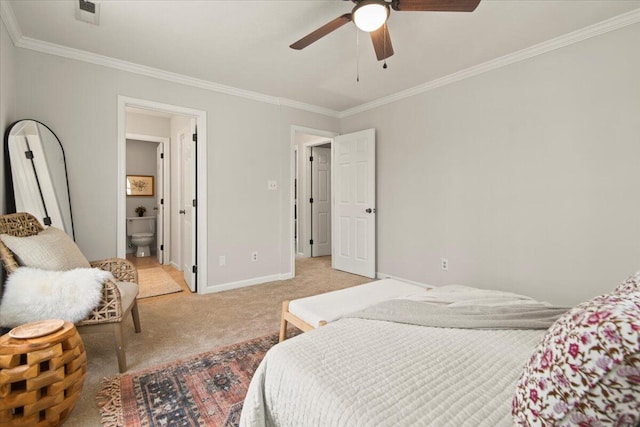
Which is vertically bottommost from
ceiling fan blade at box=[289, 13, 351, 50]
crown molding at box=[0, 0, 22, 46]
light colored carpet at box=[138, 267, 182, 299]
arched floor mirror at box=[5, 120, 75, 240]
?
light colored carpet at box=[138, 267, 182, 299]

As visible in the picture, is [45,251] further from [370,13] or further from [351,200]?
[351,200]

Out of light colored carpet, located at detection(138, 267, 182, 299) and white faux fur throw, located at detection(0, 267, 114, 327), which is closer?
white faux fur throw, located at detection(0, 267, 114, 327)

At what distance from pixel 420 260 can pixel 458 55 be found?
87.2 inches

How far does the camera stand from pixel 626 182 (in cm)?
225

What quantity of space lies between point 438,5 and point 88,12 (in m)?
2.40

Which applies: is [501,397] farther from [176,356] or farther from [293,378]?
[176,356]

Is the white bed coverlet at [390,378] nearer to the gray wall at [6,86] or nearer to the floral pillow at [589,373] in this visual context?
the floral pillow at [589,373]

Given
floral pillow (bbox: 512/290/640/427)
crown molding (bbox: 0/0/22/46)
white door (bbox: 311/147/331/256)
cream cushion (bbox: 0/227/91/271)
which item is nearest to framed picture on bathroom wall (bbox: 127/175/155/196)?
white door (bbox: 311/147/331/256)

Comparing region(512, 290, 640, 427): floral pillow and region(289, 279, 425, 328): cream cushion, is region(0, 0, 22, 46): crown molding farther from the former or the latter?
region(512, 290, 640, 427): floral pillow

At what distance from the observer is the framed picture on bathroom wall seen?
5.64m

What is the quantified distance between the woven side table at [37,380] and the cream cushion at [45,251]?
58cm

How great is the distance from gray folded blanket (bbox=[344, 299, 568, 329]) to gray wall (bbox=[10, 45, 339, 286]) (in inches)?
100

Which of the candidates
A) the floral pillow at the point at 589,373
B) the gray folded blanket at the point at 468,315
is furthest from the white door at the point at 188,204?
the floral pillow at the point at 589,373

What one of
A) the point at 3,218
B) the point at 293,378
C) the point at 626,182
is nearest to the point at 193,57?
the point at 3,218
